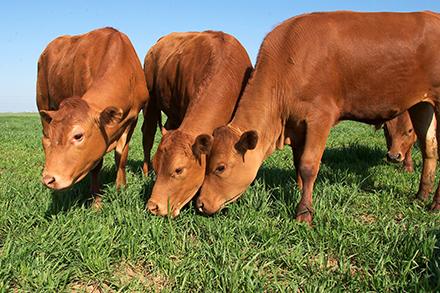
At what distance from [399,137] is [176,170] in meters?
4.91

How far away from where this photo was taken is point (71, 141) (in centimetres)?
413

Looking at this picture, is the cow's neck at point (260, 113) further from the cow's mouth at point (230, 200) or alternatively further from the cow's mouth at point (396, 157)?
the cow's mouth at point (396, 157)

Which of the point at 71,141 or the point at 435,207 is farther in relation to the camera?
the point at 435,207

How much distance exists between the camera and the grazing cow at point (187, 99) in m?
4.25

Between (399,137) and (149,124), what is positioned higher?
(149,124)

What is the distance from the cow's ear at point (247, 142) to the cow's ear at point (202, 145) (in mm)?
322

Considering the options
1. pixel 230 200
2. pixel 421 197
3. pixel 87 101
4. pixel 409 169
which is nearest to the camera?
pixel 230 200

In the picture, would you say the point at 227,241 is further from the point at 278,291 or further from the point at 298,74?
the point at 298,74

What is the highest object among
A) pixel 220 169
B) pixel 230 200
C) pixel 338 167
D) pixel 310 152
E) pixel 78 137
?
pixel 78 137

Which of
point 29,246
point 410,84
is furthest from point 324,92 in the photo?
point 29,246

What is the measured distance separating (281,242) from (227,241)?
1.69 feet

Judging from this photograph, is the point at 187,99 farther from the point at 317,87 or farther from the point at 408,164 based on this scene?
the point at 408,164

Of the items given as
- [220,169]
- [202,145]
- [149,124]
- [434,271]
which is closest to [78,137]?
[202,145]

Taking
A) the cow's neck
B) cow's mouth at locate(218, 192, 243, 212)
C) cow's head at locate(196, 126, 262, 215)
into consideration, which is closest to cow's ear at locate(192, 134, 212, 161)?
cow's head at locate(196, 126, 262, 215)
